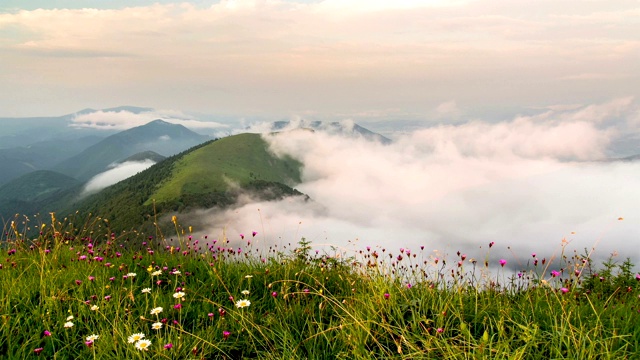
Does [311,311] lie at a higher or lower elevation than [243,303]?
lower

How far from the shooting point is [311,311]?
4922mm

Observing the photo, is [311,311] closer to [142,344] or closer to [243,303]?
[243,303]

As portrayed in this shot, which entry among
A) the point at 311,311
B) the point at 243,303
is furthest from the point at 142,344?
the point at 311,311

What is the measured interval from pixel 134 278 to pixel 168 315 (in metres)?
1.50

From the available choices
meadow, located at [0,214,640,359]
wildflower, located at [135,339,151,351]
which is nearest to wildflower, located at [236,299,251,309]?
meadow, located at [0,214,640,359]

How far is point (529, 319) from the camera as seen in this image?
4.42m

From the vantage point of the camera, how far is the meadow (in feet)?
13.1

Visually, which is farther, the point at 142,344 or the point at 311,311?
the point at 311,311

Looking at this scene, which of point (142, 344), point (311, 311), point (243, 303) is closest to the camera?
point (142, 344)

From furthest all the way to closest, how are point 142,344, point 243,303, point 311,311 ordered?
point 311,311 < point 243,303 < point 142,344

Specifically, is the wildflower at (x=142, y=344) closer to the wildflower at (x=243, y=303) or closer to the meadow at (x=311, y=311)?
the meadow at (x=311, y=311)

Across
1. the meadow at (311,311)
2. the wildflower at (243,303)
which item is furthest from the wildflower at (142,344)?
the wildflower at (243,303)

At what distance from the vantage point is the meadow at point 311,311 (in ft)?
13.1

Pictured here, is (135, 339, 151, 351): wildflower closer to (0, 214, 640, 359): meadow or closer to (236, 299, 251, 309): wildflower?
(0, 214, 640, 359): meadow
